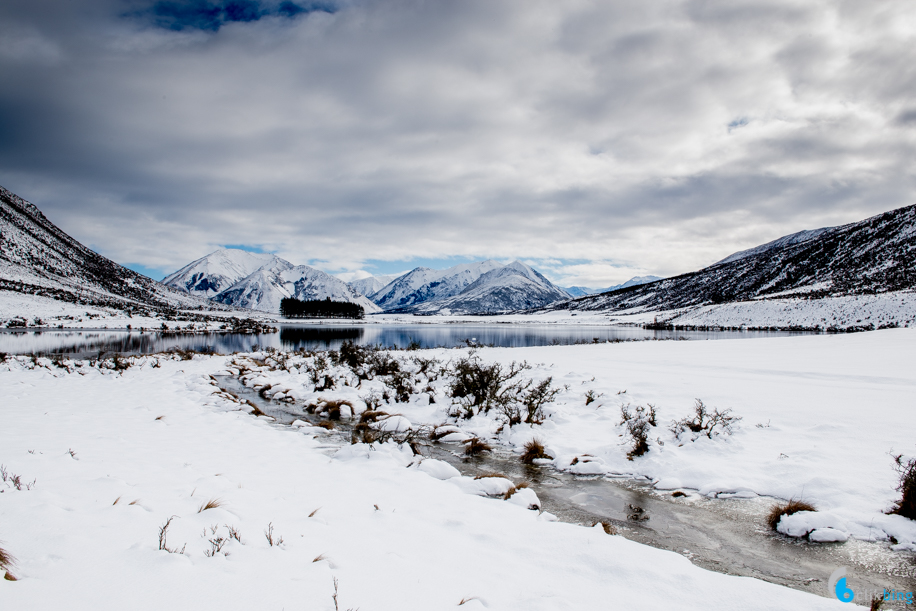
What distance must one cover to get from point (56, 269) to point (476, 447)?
118 meters

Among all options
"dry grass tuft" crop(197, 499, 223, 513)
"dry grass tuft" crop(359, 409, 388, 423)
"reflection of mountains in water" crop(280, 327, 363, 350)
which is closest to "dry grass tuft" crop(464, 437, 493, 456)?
"dry grass tuft" crop(359, 409, 388, 423)

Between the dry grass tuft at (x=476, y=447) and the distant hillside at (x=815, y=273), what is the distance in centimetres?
9907

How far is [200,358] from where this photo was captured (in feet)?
80.5

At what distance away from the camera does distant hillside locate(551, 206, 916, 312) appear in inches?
3669

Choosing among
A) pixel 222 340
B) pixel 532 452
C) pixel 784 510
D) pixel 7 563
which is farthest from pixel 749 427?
pixel 222 340

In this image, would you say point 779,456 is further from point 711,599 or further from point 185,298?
point 185,298

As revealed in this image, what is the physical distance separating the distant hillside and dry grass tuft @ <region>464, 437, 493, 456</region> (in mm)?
99065

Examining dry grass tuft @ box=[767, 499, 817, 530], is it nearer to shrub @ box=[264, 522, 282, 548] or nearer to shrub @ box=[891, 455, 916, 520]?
shrub @ box=[891, 455, 916, 520]

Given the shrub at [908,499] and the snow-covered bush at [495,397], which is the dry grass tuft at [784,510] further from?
the snow-covered bush at [495,397]

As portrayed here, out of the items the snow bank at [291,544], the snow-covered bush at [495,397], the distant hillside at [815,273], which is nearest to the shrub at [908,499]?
the snow bank at [291,544]

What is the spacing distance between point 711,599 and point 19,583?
5.37 meters

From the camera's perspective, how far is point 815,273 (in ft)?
404

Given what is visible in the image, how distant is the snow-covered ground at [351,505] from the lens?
328 centimetres

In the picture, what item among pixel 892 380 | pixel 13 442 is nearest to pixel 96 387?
pixel 13 442
